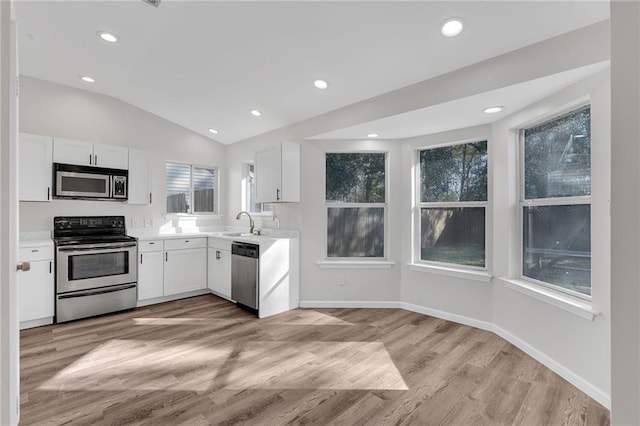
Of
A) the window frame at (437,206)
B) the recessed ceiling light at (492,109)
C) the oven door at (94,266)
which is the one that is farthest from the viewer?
the oven door at (94,266)

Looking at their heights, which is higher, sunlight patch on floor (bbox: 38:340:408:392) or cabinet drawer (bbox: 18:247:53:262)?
cabinet drawer (bbox: 18:247:53:262)

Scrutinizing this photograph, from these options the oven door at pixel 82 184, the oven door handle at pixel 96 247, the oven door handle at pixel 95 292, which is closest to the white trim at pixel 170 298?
the oven door handle at pixel 95 292

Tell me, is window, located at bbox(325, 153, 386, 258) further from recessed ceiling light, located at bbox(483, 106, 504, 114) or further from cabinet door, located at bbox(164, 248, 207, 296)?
cabinet door, located at bbox(164, 248, 207, 296)

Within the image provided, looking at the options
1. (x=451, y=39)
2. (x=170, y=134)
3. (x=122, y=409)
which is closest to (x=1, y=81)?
(x=122, y=409)

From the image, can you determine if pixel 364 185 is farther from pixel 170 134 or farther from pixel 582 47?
pixel 170 134

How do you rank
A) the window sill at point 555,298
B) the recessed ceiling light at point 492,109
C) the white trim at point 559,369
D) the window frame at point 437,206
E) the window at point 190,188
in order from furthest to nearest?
the window at point 190,188 → the window frame at point 437,206 → the recessed ceiling light at point 492,109 → the window sill at point 555,298 → the white trim at point 559,369

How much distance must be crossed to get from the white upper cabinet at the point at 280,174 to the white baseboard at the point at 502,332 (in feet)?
4.71

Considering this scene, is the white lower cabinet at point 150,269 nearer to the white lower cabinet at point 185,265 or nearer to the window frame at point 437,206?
the white lower cabinet at point 185,265

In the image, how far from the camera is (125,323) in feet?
11.7

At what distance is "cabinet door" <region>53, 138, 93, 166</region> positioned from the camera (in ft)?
12.4

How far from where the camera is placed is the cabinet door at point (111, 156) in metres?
4.08

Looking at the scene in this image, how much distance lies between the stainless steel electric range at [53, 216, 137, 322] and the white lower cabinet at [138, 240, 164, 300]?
3.0 inches

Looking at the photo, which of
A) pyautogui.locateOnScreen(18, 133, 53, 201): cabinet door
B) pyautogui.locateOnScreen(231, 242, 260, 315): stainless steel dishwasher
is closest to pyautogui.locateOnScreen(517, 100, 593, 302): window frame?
pyautogui.locateOnScreen(231, 242, 260, 315): stainless steel dishwasher

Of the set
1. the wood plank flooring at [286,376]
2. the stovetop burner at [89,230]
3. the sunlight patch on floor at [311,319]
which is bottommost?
the wood plank flooring at [286,376]
